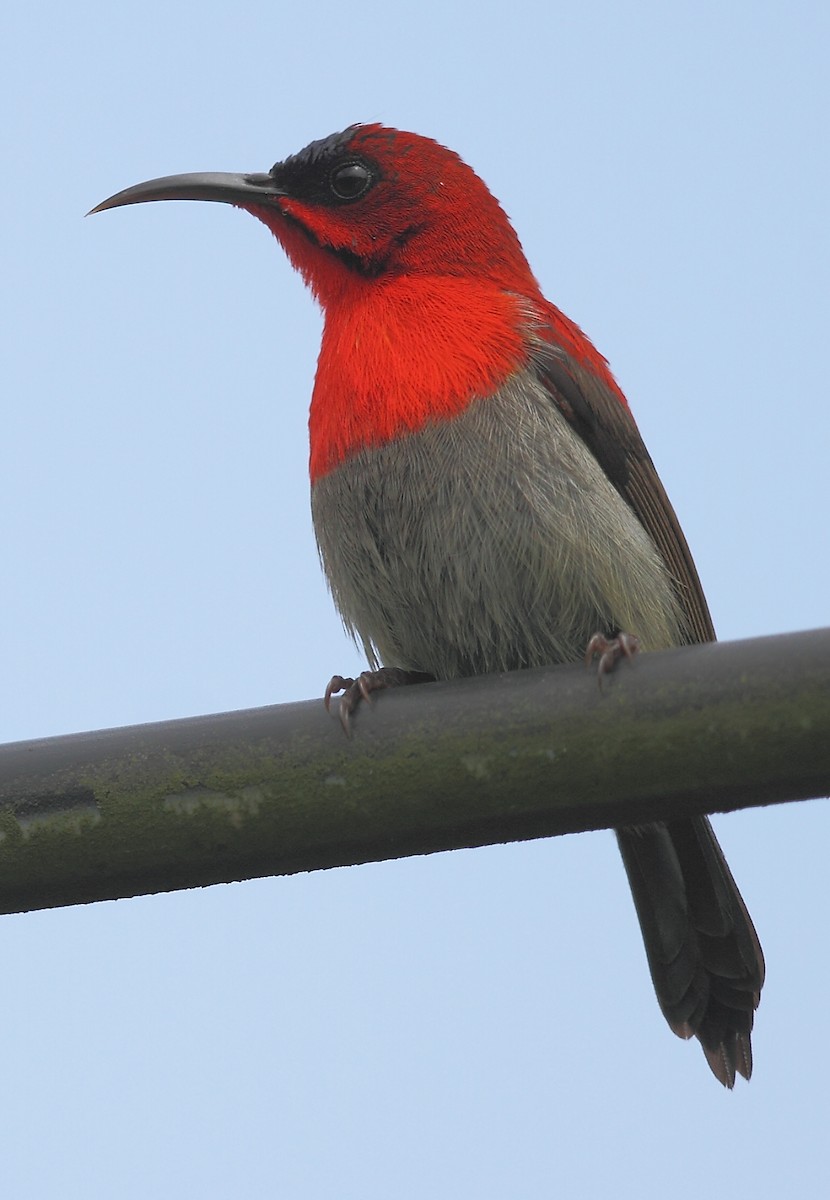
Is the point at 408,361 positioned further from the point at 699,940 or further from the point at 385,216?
the point at 699,940

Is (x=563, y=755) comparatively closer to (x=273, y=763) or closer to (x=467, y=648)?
(x=273, y=763)

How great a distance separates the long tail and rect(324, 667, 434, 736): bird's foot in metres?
0.76

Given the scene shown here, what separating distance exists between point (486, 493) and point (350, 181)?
131 centimetres

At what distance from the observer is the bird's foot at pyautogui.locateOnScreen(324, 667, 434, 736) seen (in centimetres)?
239

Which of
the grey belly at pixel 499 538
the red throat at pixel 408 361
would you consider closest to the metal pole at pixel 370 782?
the grey belly at pixel 499 538

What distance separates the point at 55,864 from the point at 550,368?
2106 mm

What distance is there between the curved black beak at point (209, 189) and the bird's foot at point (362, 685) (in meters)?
1.52

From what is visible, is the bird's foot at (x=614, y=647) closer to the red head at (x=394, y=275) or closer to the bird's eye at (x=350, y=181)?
the red head at (x=394, y=275)

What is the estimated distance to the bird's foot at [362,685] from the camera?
239 cm

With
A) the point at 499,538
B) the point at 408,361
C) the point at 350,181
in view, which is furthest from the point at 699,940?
the point at 350,181

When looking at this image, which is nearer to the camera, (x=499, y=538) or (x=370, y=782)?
(x=370, y=782)

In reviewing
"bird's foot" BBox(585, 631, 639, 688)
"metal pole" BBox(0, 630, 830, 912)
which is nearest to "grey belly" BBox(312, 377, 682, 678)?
"bird's foot" BBox(585, 631, 639, 688)

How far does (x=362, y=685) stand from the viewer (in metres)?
3.20

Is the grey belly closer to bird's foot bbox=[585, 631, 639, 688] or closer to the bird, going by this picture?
the bird
